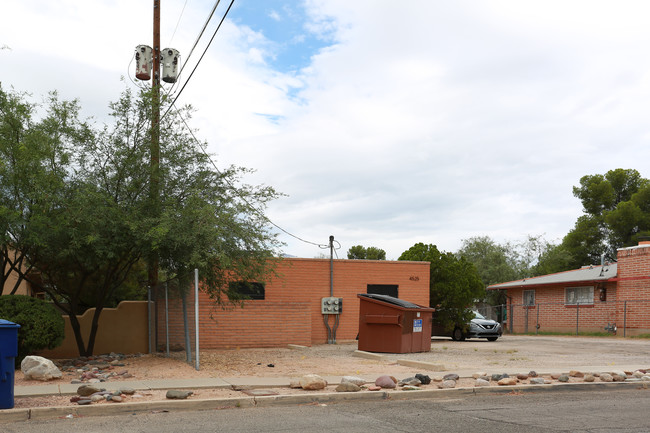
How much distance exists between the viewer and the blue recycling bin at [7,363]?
8.75 metres

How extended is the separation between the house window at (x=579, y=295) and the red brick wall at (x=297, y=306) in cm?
1313

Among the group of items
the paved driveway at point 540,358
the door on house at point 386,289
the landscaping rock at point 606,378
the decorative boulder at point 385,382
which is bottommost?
the paved driveway at point 540,358

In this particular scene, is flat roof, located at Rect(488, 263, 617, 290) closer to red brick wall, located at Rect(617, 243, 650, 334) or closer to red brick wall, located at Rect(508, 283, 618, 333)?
red brick wall, located at Rect(508, 283, 618, 333)

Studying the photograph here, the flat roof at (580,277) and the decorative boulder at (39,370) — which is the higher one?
the flat roof at (580,277)

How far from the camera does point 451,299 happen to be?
25.9 metres

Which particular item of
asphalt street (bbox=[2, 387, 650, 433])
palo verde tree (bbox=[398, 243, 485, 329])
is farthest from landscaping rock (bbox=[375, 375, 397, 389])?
palo verde tree (bbox=[398, 243, 485, 329])

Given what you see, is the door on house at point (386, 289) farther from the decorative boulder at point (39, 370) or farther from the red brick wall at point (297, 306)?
the decorative boulder at point (39, 370)

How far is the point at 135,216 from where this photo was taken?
1358 centimetres

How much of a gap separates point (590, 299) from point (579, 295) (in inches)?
34.9

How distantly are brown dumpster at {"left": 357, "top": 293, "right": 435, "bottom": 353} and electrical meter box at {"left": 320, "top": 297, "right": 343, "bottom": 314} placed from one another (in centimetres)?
579

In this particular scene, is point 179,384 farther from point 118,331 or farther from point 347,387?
point 118,331

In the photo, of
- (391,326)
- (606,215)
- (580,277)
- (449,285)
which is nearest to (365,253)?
(606,215)

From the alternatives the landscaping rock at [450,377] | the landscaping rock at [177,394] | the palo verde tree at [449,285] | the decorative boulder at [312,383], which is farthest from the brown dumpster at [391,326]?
the landscaping rock at [177,394]

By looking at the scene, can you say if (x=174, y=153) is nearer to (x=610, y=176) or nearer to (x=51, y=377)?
(x=51, y=377)
